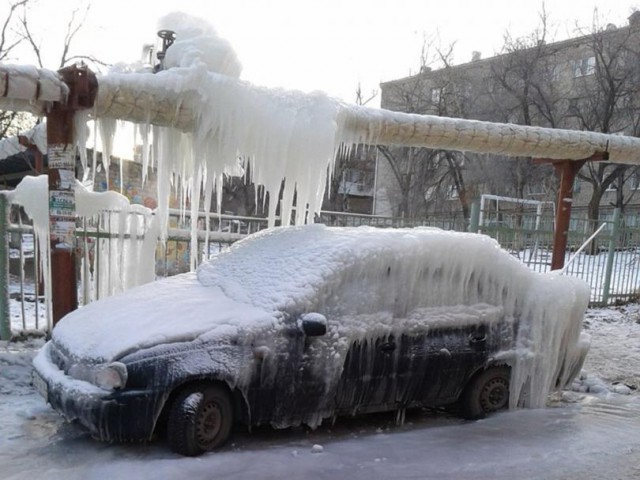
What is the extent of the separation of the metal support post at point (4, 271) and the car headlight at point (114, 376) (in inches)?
139

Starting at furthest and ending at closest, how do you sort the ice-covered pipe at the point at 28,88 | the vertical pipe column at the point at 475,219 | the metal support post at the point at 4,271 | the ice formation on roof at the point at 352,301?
the vertical pipe column at the point at 475,219, the metal support post at the point at 4,271, the ice-covered pipe at the point at 28,88, the ice formation on roof at the point at 352,301

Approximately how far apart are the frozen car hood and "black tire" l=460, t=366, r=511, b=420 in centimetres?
219

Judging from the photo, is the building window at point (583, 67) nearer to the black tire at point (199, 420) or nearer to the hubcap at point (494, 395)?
the hubcap at point (494, 395)

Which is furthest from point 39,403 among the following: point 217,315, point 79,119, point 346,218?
point 346,218

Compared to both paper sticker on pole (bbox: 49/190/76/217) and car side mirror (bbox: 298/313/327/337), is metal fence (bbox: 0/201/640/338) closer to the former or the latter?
paper sticker on pole (bbox: 49/190/76/217)

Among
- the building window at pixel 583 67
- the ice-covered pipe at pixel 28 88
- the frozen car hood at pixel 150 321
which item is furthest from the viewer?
the building window at pixel 583 67

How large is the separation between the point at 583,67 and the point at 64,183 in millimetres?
28634

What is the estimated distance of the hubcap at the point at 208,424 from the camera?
13.6 feet

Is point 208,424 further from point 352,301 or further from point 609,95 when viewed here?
point 609,95

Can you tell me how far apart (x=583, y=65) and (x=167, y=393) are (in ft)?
99.1

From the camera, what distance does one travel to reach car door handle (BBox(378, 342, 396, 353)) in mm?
4907

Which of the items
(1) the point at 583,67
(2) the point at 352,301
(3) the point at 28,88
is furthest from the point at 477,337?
(1) the point at 583,67

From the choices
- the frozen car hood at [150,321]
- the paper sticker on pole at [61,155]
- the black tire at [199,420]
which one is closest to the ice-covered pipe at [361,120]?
the paper sticker on pole at [61,155]

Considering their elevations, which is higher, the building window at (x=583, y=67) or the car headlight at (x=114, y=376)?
the building window at (x=583, y=67)
